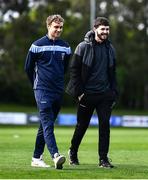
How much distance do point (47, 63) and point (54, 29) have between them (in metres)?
0.56

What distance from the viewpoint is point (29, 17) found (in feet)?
212

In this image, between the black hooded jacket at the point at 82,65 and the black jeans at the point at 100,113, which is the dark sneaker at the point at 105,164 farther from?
the black hooded jacket at the point at 82,65

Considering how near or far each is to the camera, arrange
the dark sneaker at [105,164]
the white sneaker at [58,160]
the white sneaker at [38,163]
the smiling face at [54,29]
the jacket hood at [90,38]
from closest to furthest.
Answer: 1. the white sneaker at [58,160]
2. the smiling face at [54,29]
3. the dark sneaker at [105,164]
4. the white sneaker at [38,163]
5. the jacket hood at [90,38]

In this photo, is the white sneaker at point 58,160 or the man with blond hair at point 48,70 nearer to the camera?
the white sneaker at point 58,160

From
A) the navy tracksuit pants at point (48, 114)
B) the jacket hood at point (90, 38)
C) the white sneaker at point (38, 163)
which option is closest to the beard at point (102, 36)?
the jacket hood at point (90, 38)

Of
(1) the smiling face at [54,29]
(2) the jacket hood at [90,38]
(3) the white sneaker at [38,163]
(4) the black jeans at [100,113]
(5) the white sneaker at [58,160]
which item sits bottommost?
(3) the white sneaker at [38,163]

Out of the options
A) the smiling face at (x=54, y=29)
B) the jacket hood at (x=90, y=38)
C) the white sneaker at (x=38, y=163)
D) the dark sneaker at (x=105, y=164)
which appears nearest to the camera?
the smiling face at (x=54, y=29)

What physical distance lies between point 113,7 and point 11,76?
14.5 m

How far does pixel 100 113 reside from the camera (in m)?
11.5

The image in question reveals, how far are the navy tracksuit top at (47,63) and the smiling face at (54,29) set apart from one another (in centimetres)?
11

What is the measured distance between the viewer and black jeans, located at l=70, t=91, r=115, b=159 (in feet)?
37.6

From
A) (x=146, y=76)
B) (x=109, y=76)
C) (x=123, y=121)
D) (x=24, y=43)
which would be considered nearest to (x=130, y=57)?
(x=146, y=76)

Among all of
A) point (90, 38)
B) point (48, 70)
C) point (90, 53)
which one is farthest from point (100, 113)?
point (90, 38)

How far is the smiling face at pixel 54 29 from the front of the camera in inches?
440
